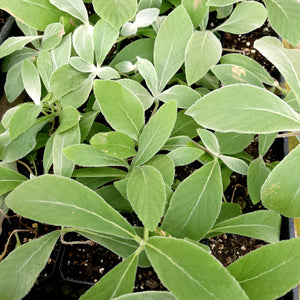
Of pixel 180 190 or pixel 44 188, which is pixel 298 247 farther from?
pixel 44 188

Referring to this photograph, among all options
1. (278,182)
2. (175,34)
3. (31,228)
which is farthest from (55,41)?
(278,182)

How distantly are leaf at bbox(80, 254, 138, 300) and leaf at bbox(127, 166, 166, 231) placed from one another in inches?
2.7

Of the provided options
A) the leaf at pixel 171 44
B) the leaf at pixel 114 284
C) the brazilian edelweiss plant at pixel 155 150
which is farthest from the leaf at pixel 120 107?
the leaf at pixel 114 284

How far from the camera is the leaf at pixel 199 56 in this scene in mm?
599

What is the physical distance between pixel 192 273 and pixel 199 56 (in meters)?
0.38

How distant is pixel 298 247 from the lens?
41cm

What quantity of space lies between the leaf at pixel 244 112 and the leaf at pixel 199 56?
0.35ft

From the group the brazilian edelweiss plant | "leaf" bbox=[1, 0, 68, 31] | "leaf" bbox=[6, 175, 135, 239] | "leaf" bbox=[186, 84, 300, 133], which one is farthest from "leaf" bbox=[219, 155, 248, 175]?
"leaf" bbox=[1, 0, 68, 31]

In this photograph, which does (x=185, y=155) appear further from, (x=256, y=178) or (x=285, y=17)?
(x=285, y=17)

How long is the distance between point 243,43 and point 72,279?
673mm

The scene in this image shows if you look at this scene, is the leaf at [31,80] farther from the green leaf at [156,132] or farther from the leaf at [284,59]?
the leaf at [284,59]

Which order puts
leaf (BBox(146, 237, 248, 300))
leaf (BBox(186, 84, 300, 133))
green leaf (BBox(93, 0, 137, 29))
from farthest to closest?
green leaf (BBox(93, 0, 137, 29)) → leaf (BBox(186, 84, 300, 133)) → leaf (BBox(146, 237, 248, 300))

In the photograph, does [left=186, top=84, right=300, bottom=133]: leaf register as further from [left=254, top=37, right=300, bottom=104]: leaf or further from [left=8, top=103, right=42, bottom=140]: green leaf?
[left=8, top=103, right=42, bottom=140]: green leaf

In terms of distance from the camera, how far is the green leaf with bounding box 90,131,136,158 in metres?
0.53
